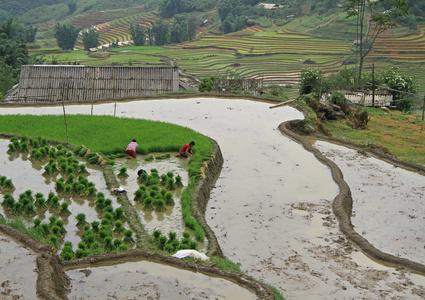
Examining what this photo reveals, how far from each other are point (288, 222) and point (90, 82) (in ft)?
43.0

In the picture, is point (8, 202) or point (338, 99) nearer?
point (8, 202)

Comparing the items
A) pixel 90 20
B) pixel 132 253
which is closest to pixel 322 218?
pixel 132 253

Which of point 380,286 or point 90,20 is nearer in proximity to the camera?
point 380,286

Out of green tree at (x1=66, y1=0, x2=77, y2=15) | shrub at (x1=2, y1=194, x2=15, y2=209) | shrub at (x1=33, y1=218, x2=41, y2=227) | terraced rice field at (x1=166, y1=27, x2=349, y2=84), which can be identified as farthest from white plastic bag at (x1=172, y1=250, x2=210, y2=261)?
green tree at (x1=66, y1=0, x2=77, y2=15)

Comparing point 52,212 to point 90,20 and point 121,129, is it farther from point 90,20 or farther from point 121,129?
point 90,20

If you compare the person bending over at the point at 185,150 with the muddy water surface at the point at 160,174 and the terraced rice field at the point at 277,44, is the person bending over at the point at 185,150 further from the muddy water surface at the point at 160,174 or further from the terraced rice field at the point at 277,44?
the terraced rice field at the point at 277,44

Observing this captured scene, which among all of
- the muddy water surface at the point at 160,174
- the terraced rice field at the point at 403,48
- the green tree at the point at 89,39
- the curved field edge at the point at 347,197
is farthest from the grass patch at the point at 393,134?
the green tree at the point at 89,39

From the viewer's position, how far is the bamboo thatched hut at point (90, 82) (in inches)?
794

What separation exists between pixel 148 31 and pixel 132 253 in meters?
60.8

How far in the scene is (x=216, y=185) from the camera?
11.3m

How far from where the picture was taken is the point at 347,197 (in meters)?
10.3

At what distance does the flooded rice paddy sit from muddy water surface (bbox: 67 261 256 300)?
3.50 feet

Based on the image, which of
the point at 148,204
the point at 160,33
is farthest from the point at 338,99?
the point at 160,33

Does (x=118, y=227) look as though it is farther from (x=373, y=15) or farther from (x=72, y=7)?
(x=72, y=7)
